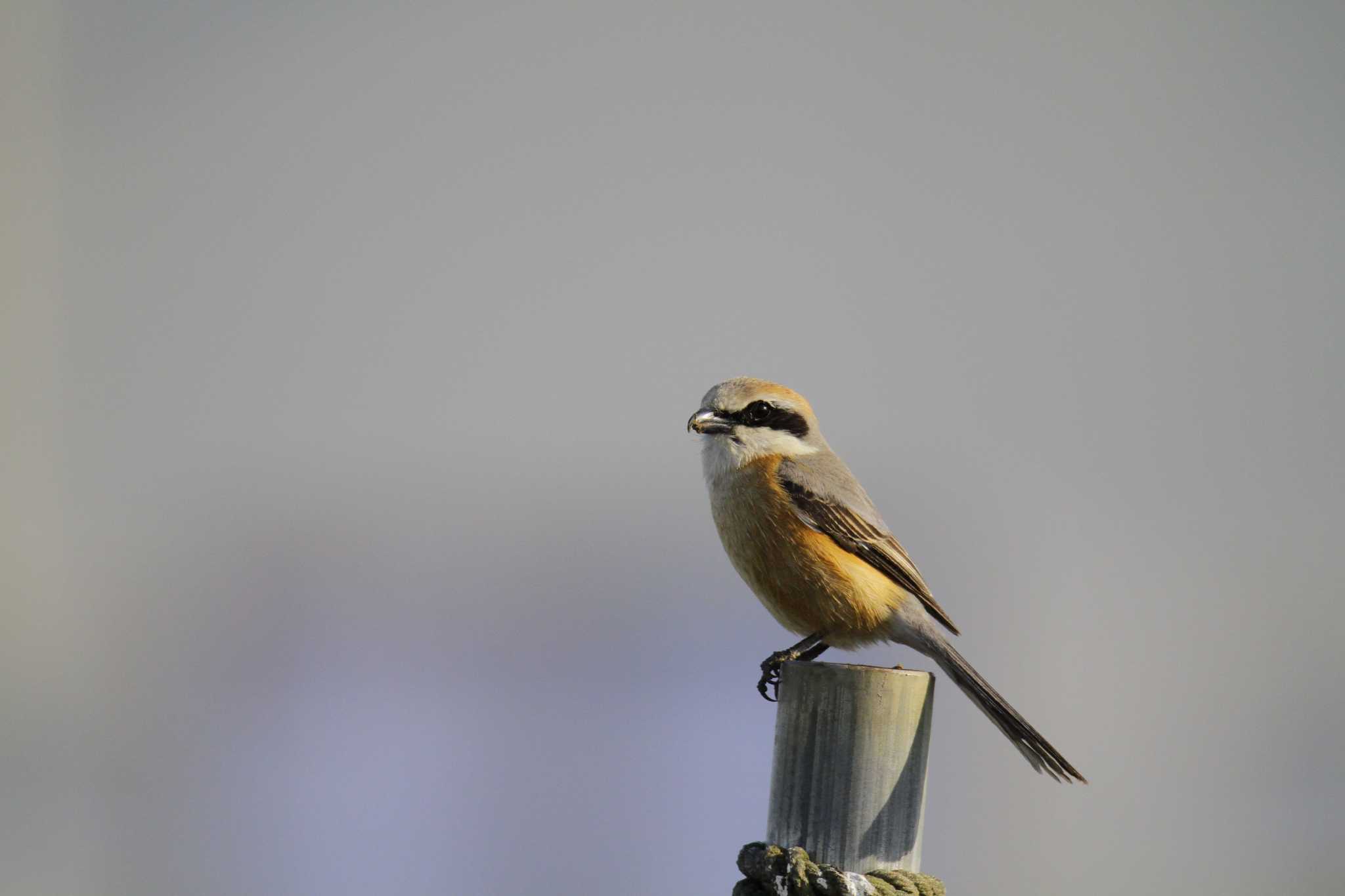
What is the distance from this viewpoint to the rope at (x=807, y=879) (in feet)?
6.27

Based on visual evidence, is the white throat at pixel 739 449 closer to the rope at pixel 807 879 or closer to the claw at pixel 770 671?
the claw at pixel 770 671

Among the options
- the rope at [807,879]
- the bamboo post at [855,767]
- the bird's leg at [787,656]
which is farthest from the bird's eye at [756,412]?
the rope at [807,879]

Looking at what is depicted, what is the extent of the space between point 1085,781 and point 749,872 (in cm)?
80

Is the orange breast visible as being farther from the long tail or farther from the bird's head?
Answer: the long tail

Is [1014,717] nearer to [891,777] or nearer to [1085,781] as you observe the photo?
[1085,781]

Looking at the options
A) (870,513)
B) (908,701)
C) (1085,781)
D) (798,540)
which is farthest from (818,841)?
(870,513)

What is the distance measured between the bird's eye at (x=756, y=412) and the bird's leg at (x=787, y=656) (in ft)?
2.02

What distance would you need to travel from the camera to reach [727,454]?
321 centimetres

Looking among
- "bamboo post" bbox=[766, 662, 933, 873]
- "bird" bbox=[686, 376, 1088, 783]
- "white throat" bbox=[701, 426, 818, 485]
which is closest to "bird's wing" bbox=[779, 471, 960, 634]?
"bird" bbox=[686, 376, 1088, 783]

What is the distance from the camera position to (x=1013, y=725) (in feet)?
8.51

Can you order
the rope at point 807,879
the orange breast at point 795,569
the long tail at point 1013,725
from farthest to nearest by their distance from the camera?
the orange breast at point 795,569 < the long tail at point 1013,725 < the rope at point 807,879

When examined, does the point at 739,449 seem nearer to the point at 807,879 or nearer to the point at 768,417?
the point at 768,417

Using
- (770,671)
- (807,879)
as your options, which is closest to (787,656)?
(770,671)

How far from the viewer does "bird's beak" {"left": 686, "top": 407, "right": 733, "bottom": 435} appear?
3.13m
